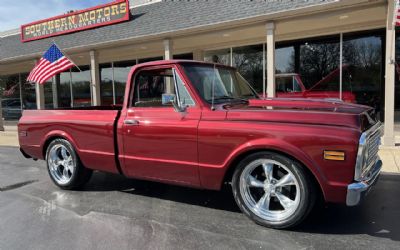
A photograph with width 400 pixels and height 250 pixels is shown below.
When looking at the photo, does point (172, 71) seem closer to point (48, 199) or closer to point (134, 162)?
point (134, 162)

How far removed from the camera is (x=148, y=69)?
192 inches

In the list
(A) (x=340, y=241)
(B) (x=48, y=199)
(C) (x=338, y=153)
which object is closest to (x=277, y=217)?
(A) (x=340, y=241)

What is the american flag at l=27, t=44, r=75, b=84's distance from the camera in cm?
1020

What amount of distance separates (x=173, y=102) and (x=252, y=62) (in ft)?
32.1

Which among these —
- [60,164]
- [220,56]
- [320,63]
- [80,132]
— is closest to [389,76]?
[320,63]

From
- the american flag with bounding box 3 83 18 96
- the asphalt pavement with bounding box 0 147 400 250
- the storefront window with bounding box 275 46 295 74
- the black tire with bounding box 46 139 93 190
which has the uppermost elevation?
the storefront window with bounding box 275 46 295 74

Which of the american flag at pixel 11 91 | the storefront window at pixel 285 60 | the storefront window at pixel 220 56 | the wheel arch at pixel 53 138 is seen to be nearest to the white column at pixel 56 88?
the american flag at pixel 11 91

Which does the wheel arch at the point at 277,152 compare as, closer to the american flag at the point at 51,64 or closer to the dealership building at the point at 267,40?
the dealership building at the point at 267,40

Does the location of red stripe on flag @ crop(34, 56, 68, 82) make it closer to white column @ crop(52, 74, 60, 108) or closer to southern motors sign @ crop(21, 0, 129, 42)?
southern motors sign @ crop(21, 0, 129, 42)

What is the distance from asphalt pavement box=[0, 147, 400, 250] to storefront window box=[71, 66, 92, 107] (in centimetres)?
1370

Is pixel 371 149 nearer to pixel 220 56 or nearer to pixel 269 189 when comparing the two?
pixel 269 189

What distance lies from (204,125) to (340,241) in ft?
6.09

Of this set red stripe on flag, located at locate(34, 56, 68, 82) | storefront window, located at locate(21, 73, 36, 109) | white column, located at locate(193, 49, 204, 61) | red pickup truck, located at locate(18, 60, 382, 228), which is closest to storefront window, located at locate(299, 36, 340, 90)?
white column, located at locate(193, 49, 204, 61)

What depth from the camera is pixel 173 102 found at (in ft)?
14.4
